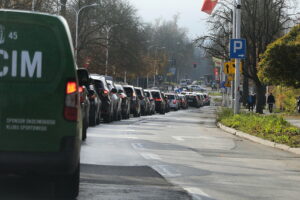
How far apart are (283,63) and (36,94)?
19.1 meters

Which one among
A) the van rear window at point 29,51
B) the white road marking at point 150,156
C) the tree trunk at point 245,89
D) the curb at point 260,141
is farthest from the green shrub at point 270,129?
the tree trunk at point 245,89

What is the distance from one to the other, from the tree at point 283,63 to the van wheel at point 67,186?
17.9m

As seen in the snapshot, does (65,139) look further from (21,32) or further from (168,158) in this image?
(168,158)

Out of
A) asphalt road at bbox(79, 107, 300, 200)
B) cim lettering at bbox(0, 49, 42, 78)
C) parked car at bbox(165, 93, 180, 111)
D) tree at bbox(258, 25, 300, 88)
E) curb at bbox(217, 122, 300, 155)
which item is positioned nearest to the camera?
cim lettering at bbox(0, 49, 42, 78)

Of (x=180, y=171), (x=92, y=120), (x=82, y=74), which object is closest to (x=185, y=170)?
(x=180, y=171)

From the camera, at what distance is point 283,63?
1036 inches

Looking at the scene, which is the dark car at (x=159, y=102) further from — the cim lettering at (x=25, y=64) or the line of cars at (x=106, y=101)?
the cim lettering at (x=25, y=64)

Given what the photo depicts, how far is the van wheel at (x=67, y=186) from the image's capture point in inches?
340

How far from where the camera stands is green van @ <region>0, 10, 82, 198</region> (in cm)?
792

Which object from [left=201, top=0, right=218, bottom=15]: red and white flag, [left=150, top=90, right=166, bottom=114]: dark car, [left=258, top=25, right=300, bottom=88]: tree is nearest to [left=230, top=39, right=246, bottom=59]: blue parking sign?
[left=258, top=25, right=300, bottom=88]: tree

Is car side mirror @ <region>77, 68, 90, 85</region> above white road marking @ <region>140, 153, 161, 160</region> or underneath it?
above

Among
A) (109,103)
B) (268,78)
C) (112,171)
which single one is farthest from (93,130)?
(112,171)

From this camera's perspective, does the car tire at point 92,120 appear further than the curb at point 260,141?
Yes

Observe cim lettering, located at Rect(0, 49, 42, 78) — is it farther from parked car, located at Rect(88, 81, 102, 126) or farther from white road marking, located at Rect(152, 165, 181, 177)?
parked car, located at Rect(88, 81, 102, 126)
